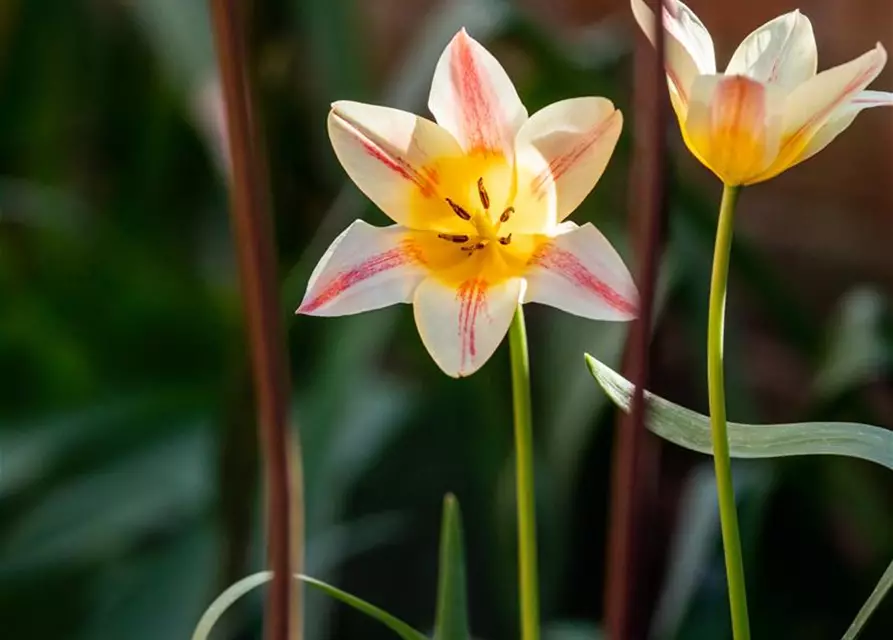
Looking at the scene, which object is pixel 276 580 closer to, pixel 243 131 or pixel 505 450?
pixel 243 131

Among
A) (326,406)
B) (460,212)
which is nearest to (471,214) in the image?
(460,212)

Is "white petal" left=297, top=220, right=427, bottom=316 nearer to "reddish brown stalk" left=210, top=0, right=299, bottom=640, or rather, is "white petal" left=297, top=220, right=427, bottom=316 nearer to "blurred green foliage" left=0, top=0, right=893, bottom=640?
"reddish brown stalk" left=210, top=0, right=299, bottom=640

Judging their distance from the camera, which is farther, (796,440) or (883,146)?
(883,146)

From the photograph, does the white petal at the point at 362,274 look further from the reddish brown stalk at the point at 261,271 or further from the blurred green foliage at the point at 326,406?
the blurred green foliage at the point at 326,406

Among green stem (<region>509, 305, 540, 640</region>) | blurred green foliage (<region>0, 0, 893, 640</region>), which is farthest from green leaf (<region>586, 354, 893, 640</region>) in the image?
blurred green foliage (<region>0, 0, 893, 640</region>)

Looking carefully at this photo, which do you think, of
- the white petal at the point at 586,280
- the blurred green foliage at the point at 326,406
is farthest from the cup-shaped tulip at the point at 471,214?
the blurred green foliage at the point at 326,406

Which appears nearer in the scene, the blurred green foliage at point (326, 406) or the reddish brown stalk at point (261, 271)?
the reddish brown stalk at point (261, 271)

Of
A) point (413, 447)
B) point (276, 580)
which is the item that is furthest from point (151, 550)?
point (276, 580)

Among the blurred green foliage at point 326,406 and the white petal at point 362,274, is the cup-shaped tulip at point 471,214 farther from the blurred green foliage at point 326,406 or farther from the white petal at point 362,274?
the blurred green foliage at point 326,406

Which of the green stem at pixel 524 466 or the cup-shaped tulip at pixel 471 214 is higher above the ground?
the cup-shaped tulip at pixel 471 214

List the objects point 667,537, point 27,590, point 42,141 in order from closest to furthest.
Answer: point 27,590, point 667,537, point 42,141
